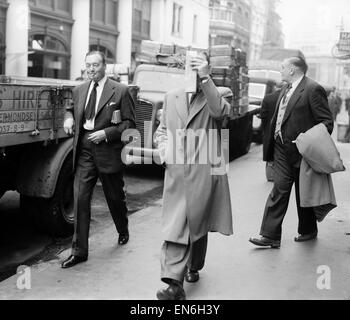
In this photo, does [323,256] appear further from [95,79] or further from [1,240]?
[1,240]

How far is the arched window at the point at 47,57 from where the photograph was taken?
19375 mm

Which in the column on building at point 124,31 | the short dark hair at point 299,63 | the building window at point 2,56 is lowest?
the short dark hair at point 299,63

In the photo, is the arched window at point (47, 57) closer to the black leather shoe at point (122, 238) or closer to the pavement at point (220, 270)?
the pavement at point (220, 270)

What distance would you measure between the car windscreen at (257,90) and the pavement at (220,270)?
36.4 feet

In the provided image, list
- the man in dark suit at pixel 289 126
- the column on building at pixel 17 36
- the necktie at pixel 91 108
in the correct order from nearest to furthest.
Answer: the necktie at pixel 91 108 < the man in dark suit at pixel 289 126 < the column on building at pixel 17 36

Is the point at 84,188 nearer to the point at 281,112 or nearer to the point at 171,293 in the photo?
the point at 171,293

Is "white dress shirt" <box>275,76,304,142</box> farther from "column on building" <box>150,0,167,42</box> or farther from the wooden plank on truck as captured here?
"column on building" <box>150,0,167,42</box>

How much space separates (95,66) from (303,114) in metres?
2.03

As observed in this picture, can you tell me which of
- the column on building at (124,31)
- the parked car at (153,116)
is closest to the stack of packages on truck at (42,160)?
the parked car at (153,116)

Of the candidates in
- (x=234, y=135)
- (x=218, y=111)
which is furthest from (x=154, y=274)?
(x=234, y=135)

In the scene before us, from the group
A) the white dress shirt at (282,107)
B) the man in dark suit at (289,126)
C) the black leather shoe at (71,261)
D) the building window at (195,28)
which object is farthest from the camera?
the building window at (195,28)

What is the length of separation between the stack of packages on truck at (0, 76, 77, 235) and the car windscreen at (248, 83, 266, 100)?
1223 centimetres

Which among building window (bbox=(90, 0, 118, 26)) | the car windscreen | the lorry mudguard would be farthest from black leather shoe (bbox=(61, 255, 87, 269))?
building window (bbox=(90, 0, 118, 26))

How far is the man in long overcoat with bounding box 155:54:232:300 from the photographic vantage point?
3.86m
